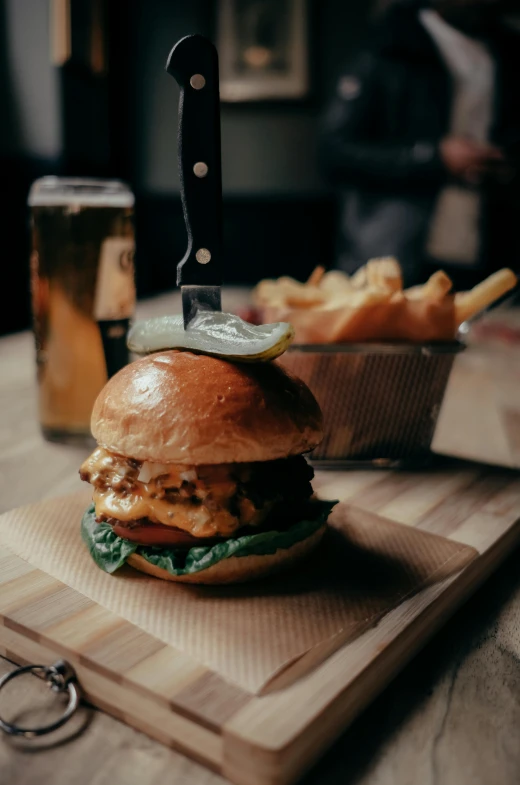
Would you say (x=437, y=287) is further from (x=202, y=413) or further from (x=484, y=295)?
(x=202, y=413)

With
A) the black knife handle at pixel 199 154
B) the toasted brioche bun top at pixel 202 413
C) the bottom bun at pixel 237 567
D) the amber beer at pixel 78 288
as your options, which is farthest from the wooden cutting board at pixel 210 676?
the amber beer at pixel 78 288

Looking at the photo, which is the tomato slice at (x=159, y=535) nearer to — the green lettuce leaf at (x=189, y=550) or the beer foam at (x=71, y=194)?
the green lettuce leaf at (x=189, y=550)

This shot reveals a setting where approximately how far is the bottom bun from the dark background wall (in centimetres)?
429

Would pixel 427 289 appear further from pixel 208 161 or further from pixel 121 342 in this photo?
pixel 121 342

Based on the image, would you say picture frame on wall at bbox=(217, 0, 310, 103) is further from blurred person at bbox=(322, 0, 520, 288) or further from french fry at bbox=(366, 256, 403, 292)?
french fry at bbox=(366, 256, 403, 292)

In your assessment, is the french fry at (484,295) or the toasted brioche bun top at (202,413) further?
the french fry at (484,295)

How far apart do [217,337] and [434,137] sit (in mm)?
3461

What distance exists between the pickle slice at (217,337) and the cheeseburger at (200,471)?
1.1 inches

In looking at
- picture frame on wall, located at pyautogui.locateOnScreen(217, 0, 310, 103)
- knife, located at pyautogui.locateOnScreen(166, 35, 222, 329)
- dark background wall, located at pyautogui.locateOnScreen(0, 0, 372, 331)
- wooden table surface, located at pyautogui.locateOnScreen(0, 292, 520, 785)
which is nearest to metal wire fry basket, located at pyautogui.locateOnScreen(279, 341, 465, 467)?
knife, located at pyautogui.locateOnScreen(166, 35, 222, 329)

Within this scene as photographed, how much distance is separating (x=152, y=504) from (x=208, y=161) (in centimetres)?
55

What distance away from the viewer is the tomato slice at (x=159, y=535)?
1.07 metres

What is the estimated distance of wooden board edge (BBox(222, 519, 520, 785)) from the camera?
724mm

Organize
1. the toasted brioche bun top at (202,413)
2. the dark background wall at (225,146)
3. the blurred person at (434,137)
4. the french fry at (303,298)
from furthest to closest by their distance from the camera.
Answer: the dark background wall at (225,146) → the blurred person at (434,137) → the french fry at (303,298) → the toasted brioche bun top at (202,413)

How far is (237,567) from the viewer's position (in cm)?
106
